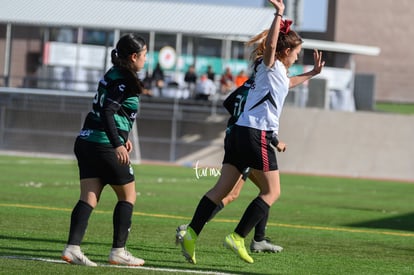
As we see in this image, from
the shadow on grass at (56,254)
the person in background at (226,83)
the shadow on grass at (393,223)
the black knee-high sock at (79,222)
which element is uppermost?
the person in background at (226,83)

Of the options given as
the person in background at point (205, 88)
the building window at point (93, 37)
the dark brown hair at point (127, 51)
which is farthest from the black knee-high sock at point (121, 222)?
the building window at point (93, 37)

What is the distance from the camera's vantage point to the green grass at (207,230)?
8930 mm

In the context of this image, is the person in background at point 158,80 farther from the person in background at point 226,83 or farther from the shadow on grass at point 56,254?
the shadow on grass at point 56,254

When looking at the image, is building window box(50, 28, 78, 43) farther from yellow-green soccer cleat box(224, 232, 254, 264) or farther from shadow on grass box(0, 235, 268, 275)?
yellow-green soccer cleat box(224, 232, 254, 264)

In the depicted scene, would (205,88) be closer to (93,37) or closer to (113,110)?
(93,37)

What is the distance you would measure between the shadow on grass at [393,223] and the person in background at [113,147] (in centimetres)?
638

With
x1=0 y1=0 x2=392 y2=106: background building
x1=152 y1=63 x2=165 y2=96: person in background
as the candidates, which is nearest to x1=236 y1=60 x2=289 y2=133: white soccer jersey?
x1=0 y1=0 x2=392 y2=106: background building

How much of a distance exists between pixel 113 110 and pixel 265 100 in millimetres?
1357

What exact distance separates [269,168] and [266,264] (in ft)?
3.19

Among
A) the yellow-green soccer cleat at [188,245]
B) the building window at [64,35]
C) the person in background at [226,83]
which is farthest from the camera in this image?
the building window at [64,35]

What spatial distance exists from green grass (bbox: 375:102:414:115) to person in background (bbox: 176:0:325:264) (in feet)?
136

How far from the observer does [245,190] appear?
22188mm

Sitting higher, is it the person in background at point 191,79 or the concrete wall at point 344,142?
the person in background at point 191,79

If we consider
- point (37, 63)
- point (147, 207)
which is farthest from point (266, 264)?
point (37, 63)
